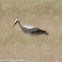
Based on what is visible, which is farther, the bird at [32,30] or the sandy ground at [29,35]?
the bird at [32,30]

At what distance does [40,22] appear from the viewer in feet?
63.4

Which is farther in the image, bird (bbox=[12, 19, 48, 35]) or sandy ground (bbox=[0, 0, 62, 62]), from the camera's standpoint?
bird (bbox=[12, 19, 48, 35])

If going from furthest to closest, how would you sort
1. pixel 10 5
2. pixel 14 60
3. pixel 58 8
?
pixel 10 5, pixel 58 8, pixel 14 60

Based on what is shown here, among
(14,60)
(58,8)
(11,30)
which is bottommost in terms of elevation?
(14,60)

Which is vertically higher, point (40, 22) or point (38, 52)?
point (40, 22)

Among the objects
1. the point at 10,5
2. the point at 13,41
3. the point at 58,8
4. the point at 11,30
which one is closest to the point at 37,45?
the point at 13,41

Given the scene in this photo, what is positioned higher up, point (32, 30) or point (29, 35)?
point (32, 30)

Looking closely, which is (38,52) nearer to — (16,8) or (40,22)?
(40,22)

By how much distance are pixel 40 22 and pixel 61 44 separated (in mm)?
3831

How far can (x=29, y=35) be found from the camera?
17.6 metres

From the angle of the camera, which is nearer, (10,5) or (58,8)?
(58,8)

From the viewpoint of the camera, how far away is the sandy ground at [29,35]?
51.0 ft

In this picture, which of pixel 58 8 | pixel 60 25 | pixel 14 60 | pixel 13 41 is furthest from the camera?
pixel 58 8

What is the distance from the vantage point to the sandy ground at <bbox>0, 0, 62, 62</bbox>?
1553 cm
